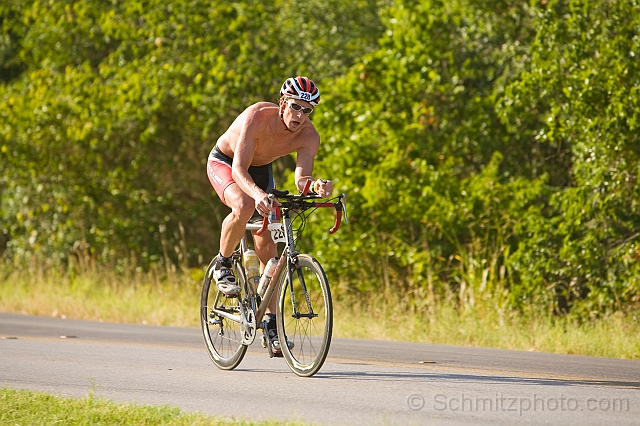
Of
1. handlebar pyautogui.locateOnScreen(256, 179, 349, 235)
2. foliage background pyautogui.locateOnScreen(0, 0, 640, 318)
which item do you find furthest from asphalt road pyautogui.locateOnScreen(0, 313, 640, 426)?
foliage background pyautogui.locateOnScreen(0, 0, 640, 318)

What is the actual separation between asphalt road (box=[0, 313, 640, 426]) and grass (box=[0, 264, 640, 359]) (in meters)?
1.02

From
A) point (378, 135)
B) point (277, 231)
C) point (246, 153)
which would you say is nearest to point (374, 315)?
point (378, 135)

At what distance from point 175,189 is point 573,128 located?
29.0 feet

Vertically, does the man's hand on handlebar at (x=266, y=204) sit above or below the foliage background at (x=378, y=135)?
below

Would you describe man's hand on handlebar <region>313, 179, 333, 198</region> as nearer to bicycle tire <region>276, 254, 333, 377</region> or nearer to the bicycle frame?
the bicycle frame

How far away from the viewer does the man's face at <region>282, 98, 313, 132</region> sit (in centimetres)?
729

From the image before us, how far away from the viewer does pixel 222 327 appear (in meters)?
8.00

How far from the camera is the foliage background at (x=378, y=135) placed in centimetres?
1308

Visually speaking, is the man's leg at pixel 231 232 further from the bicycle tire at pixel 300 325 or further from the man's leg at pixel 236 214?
the bicycle tire at pixel 300 325

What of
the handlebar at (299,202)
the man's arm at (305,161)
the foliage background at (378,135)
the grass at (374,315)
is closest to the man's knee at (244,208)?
the handlebar at (299,202)

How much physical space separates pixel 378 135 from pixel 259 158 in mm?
7503

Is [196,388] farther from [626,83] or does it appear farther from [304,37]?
[304,37]

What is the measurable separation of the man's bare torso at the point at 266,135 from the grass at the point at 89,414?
2155 millimetres

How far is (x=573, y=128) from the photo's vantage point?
12.9 meters
